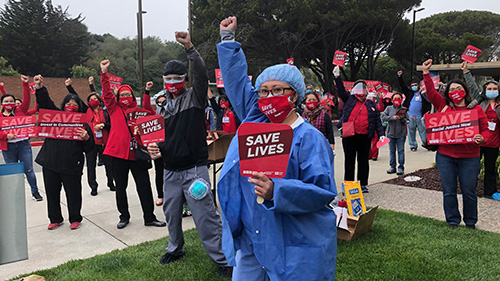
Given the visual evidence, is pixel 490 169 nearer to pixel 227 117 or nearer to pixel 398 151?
pixel 398 151

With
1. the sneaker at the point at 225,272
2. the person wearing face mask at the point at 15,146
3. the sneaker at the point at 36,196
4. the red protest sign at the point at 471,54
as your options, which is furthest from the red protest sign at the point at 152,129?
the red protest sign at the point at 471,54

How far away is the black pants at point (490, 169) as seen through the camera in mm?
6487

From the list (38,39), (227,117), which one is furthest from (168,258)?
(38,39)

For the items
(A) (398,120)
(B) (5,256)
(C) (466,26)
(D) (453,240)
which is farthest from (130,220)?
(C) (466,26)

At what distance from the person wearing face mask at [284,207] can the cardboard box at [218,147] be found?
11.1 feet

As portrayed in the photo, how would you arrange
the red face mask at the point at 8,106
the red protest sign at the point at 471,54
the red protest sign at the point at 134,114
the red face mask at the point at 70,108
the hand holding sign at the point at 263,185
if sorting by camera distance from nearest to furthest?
the hand holding sign at the point at 263,185, the red protest sign at the point at 134,114, the red face mask at the point at 70,108, the red face mask at the point at 8,106, the red protest sign at the point at 471,54

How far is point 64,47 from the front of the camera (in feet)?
142

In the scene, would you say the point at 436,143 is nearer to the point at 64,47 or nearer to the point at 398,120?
the point at 398,120

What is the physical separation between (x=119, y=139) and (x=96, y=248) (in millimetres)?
1485

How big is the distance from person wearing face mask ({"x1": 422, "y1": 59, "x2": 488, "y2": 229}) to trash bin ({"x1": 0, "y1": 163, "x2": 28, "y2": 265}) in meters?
4.78

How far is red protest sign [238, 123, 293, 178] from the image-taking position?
1824mm

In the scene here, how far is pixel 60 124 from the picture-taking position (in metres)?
5.21

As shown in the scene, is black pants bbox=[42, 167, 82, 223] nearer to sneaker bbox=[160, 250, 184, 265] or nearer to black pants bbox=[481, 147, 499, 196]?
sneaker bbox=[160, 250, 184, 265]

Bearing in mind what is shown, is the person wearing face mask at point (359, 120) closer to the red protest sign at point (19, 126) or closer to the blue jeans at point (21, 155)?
the red protest sign at point (19, 126)
